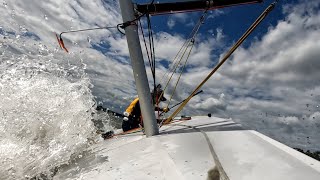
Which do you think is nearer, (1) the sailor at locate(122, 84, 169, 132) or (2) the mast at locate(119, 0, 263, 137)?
(2) the mast at locate(119, 0, 263, 137)

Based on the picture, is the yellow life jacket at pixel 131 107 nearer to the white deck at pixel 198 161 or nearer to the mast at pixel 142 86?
the mast at pixel 142 86

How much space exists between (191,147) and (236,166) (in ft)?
3.59

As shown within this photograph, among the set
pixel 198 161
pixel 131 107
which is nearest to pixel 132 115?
pixel 131 107

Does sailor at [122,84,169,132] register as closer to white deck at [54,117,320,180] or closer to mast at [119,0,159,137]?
mast at [119,0,159,137]

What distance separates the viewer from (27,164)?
3787 millimetres

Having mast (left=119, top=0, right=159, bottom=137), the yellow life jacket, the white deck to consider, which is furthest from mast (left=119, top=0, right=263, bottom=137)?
the yellow life jacket

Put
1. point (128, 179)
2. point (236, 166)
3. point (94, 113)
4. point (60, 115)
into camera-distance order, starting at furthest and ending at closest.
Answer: point (94, 113), point (60, 115), point (128, 179), point (236, 166)

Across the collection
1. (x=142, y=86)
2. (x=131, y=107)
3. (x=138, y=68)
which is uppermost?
(x=138, y=68)

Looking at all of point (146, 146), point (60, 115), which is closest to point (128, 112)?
point (60, 115)

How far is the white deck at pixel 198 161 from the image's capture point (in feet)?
8.05

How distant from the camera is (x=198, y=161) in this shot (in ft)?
9.76

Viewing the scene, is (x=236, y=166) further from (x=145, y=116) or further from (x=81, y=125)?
(x=81, y=125)

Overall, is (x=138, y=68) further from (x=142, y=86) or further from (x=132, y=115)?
(x=132, y=115)

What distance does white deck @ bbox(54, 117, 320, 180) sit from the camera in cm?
246
